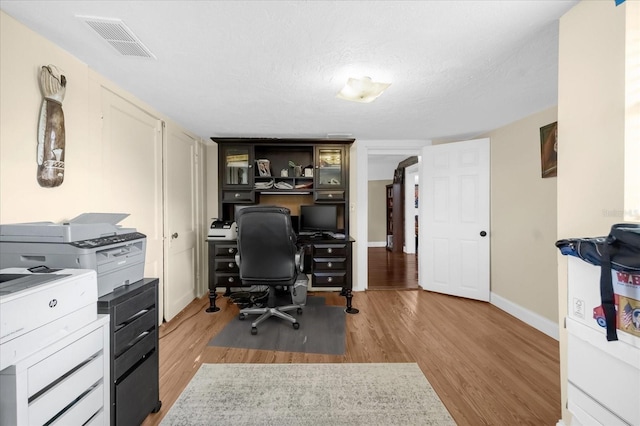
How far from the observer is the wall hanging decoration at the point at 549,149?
2549mm

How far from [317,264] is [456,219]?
2.03 m

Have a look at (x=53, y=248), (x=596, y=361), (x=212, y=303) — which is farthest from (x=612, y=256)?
(x=212, y=303)

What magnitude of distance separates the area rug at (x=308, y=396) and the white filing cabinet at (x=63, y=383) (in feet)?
1.77

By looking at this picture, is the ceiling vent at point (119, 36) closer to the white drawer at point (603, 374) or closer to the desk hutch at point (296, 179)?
the desk hutch at point (296, 179)

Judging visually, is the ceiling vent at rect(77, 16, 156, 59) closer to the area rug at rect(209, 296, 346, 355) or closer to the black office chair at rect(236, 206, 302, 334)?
the black office chair at rect(236, 206, 302, 334)

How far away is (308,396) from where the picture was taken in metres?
1.75

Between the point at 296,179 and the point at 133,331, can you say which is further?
the point at 296,179

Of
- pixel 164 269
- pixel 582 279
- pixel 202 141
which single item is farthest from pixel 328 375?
pixel 202 141

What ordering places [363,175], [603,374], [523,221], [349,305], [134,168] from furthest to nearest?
[363,175] → [349,305] → [523,221] → [134,168] → [603,374]

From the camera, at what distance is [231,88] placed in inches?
85.4

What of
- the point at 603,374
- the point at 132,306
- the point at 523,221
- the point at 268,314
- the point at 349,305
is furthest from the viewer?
the point at 349,305

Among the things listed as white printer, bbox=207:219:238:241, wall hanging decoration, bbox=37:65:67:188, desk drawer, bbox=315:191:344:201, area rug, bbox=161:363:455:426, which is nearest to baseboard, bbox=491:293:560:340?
area rug, bbox=161:363:455:426

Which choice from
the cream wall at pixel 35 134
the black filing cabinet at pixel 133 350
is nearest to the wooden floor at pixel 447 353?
the black filing cabinet at pixel 133 350

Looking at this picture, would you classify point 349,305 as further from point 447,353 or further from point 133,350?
point 133,350
